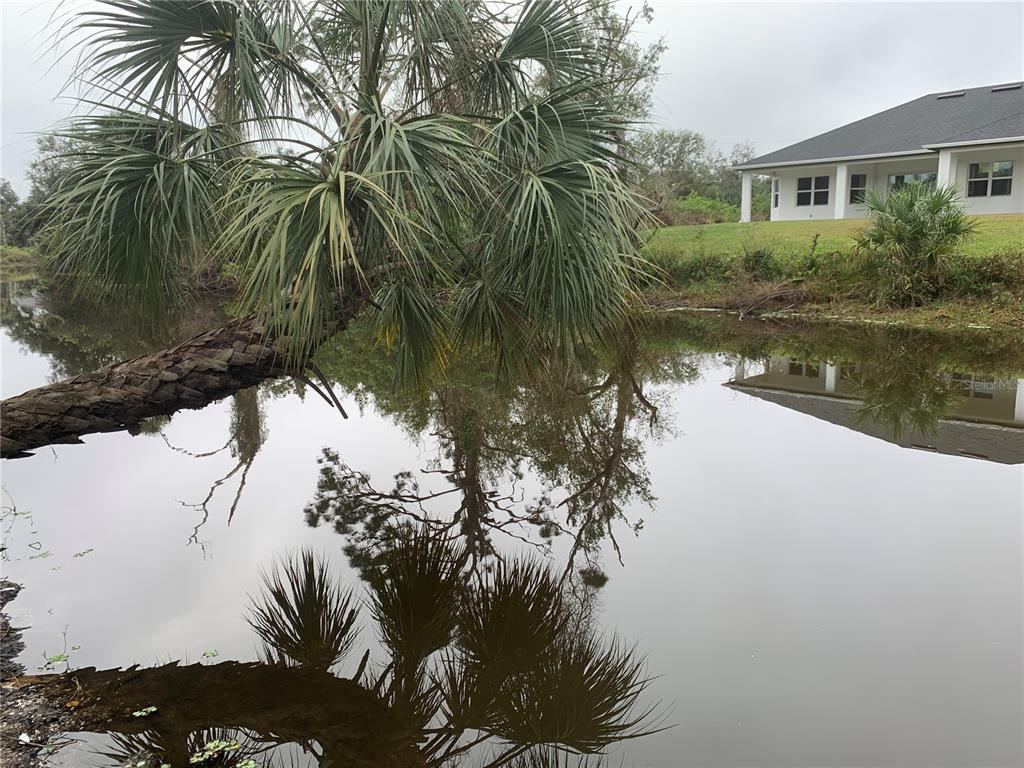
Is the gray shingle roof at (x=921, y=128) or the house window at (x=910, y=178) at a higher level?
the gray shingle roof at (x=921, y=128)

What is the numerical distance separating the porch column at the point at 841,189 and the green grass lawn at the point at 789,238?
1033mm

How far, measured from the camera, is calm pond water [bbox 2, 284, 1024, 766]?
3.36 m

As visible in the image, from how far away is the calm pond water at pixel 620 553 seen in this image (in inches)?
132

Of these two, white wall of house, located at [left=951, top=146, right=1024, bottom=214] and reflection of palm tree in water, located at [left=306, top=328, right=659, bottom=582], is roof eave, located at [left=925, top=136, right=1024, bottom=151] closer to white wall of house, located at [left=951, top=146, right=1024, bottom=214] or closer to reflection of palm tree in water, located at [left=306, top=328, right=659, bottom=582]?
white wall of house, located at [left=951, top=146, right=1024, bottom=214]

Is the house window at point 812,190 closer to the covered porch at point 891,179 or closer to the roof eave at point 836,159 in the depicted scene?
the covered porch at point 891,179

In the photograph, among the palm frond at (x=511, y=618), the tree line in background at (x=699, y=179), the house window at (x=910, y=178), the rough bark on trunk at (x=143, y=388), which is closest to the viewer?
the palm frond at (x=511, y=618)

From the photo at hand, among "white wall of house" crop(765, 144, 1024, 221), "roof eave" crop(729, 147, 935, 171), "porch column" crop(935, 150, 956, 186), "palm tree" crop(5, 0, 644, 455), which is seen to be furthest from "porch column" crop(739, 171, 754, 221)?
"palm tree" crop(5, 0, 644, 455)

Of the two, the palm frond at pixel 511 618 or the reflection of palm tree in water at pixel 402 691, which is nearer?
the reflection of palm tree in water at pixel 402 691

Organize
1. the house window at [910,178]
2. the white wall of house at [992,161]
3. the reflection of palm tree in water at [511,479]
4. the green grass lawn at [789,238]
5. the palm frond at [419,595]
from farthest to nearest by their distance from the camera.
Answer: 1. the house window at [910,178]
2. the white wall of house at [992,161]
3. the green grass lawn at [789,238]
4. the reflection of palm tree in water at [511,479]
5. the palm frond at [419,595]

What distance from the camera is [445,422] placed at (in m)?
8.99

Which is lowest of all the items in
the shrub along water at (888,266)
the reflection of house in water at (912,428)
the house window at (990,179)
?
the reflection of house in water at (912,428)

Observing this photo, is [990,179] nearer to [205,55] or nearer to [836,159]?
[836,159]

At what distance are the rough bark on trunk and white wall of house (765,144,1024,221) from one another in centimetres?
2003

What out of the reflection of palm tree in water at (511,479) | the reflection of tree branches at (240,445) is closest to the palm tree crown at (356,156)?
the reflection of palm tree in water at (511,479)
